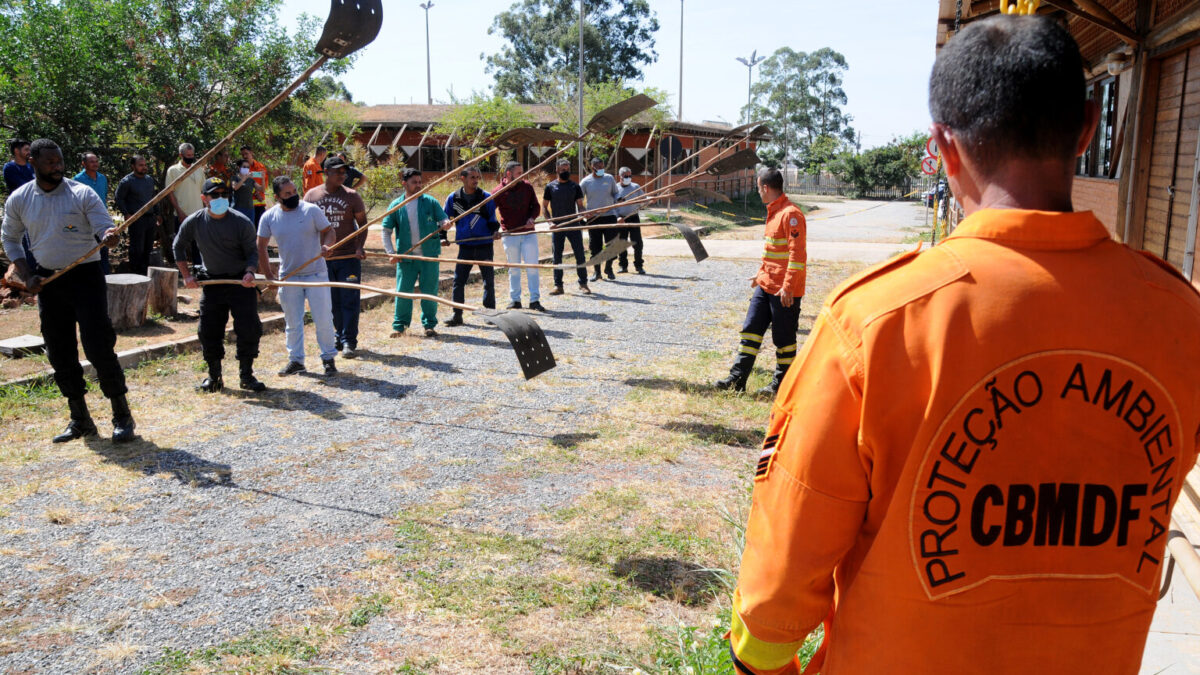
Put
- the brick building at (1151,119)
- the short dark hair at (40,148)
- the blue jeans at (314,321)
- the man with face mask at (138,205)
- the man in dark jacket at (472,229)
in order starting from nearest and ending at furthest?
the short dark hair at (40,148)
the brick building at (1151,119)
the blue jeans at (314,321)
the man in dark jacket at (472,229)
the man with face mask at (138,205)

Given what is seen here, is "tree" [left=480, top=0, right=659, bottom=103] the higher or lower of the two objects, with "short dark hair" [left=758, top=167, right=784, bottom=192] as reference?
higher

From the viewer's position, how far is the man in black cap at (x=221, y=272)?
7.23 m

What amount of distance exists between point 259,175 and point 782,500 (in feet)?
41.7

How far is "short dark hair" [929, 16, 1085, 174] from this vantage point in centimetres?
125

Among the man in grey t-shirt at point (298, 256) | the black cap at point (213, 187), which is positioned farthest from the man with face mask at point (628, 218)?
the black cap at point (213, 187)

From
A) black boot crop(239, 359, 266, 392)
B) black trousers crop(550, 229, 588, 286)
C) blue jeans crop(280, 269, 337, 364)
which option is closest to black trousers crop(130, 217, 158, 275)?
blue jeans crop(280, 269, 337, 364)

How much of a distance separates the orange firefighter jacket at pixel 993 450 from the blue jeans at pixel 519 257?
987cm

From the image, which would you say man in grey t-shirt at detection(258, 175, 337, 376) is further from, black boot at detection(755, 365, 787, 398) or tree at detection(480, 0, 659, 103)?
tree at detection(480, 0, 659, 103)

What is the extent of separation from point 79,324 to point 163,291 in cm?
443

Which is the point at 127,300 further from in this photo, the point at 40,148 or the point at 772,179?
the point at 772,179

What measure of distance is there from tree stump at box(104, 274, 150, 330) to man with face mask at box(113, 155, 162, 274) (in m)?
2.07

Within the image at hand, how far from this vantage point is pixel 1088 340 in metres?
1.25

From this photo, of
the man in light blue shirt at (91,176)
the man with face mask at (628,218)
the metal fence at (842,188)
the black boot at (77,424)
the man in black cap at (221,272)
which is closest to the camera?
the black boot at (77,424)

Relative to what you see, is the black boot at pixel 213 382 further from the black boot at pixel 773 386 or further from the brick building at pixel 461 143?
the brick building at pixel 461 143
